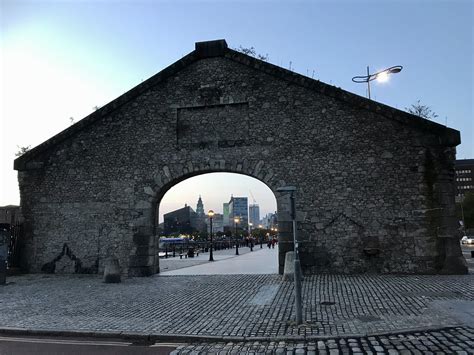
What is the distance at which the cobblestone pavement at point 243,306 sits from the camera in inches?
240

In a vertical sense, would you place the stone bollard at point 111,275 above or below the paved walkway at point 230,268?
above

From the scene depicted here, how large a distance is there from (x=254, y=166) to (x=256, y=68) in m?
3.90

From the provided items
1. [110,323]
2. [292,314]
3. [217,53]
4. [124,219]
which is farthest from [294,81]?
[110,323]

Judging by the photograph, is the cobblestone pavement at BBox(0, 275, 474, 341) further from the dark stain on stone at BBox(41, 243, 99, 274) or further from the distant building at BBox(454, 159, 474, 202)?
the distant building at BBox(454, 159, 474, 202)

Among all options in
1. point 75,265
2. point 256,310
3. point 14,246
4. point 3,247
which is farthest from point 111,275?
point 256,310

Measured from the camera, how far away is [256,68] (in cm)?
1445

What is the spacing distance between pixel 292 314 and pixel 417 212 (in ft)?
25.4

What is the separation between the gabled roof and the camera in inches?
504

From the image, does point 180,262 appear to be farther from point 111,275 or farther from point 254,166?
point 254,166

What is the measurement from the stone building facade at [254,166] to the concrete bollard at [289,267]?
771 mm

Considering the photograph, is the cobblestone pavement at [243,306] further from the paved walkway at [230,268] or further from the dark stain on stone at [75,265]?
the paved walkway at [230,268]

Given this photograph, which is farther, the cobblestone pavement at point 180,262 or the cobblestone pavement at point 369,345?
the cobblestone pavement at point 180,262

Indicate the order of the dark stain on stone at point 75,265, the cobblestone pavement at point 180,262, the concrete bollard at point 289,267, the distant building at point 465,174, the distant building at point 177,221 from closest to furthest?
1. the concrete bollard at point 289,267
2. the dark stain on stone at point 75,265
3. the cobblestone pavement at point 180,262
4. the distant building at point 465,174
5. the distant building at point 177,221

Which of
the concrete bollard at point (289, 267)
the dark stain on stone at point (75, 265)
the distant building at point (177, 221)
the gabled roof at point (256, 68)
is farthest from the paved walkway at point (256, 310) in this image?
the distant building at point (177, 221)
